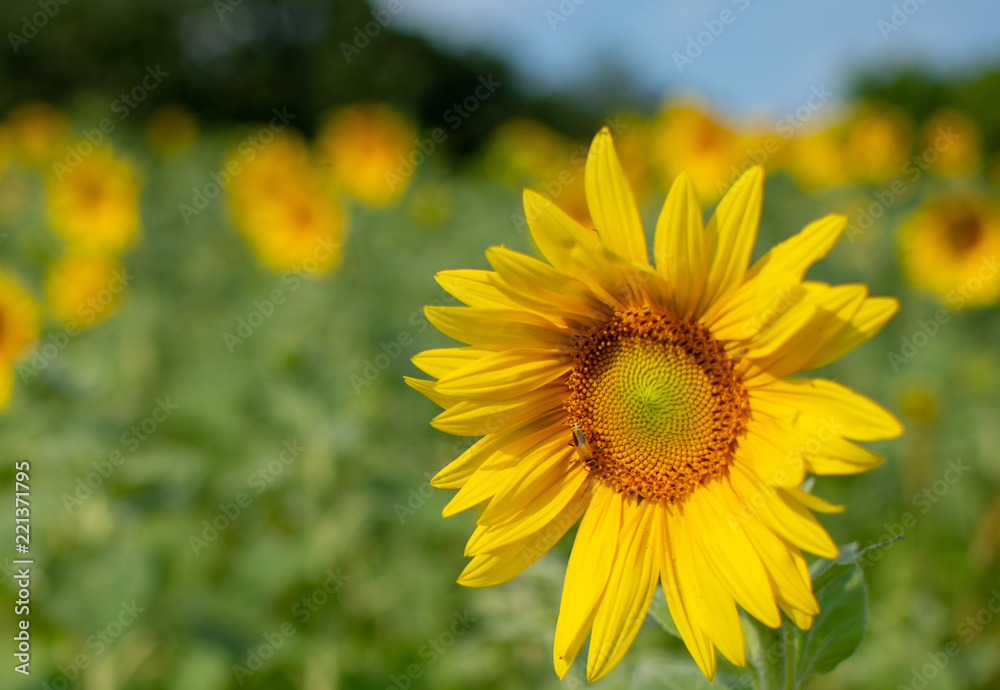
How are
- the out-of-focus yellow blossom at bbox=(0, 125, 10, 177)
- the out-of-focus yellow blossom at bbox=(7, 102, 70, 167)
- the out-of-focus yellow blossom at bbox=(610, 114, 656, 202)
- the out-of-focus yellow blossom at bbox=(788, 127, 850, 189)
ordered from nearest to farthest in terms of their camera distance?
1. the out-of-focus yellow blossom at bbox=(610, 114, 656, 202)
2. the out-of-focus yellow blossom at bbox=(788, 127, 850, 189)
3. the out-of-focus yellow blossom at bbox=(0, 125, 10, 177)
4. the out-of-focus yellow blossom at bbox=(7, 102, 70, 167)

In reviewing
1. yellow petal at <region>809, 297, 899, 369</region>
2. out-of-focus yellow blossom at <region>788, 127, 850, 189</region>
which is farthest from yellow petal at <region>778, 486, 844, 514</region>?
out-of-focus yellow blossom at <region>788, 127, 850, 189</region>

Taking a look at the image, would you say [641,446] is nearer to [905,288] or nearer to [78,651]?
[78,651]

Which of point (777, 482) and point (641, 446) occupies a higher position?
point (777, 482)

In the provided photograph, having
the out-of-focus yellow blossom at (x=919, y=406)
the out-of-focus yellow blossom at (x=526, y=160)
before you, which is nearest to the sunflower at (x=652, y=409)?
the out-of-focus yellow blossom at (x=919, y=406)

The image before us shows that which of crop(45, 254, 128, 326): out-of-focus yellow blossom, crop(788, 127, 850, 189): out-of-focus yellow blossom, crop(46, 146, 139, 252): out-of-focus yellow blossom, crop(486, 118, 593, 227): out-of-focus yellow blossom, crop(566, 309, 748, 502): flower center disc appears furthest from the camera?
crop(788, 127, 850, 189): out-of-focus yellow blossom

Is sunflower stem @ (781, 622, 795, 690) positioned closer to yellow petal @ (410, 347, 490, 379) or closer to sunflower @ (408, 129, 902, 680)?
sunflower @ (408, 129, 902, 680)

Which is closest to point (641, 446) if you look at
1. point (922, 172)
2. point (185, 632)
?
point (185, 632)

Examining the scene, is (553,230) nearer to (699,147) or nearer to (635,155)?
(635,155)
